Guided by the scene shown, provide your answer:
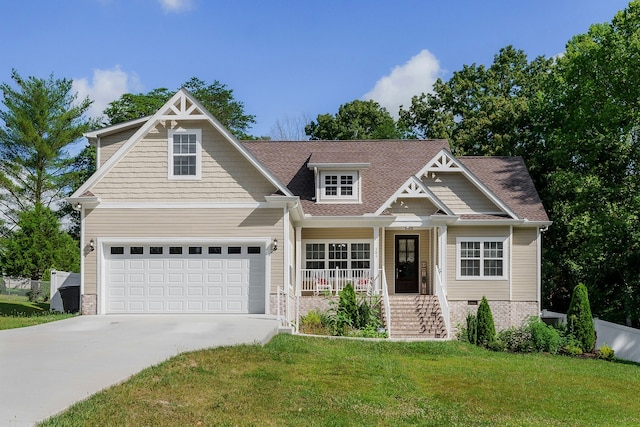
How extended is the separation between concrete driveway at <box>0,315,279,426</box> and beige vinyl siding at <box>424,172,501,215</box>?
8.48m

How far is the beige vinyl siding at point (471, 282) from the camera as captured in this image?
2334 centimetres

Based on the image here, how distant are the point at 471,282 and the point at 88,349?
14725 mm

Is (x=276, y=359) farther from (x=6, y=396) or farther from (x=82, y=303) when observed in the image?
(x=82, y=303)

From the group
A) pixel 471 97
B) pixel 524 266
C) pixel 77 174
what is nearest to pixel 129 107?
pixel 77 174

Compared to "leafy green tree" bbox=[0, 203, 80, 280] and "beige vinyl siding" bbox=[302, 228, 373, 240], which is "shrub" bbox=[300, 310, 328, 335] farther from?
"leafy green tree" bbox=[0, 203, 80, 280]

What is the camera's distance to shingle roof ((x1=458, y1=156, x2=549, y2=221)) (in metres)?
24.3

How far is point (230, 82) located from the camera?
52.3 meters

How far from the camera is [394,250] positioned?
24.3 meters

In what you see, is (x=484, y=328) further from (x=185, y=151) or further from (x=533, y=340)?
(x=185, y=151)

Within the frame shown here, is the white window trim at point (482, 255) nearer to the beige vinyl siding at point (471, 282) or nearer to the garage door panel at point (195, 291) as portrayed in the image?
the beige vinyl siding at point (471, 282)

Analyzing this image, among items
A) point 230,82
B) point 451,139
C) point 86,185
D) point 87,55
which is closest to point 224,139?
point 86,185

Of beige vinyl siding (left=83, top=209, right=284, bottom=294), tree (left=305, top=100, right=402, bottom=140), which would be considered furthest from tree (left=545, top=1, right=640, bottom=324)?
tree (left=305, top=100, right=402, bottom=140)

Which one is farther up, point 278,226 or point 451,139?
point 451,139

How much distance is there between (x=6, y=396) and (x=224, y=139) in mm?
12304
